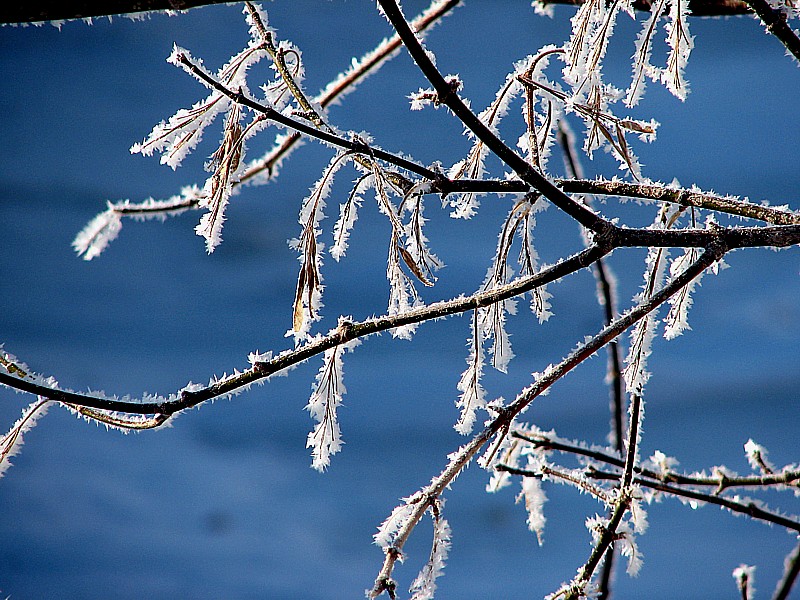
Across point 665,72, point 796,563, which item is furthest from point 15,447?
point 796,563

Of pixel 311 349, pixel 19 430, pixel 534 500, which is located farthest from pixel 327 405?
Answer: pixel 534 500

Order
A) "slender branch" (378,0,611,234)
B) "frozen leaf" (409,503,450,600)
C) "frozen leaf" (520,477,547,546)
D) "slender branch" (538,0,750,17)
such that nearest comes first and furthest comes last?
1. "slender branch" (378,0,611,234)
2. "frozen leaf" (409,503,450,600)
3. "slender branch" (538,0,750,17)
4. "frozen leaf" (520,477,547,546)

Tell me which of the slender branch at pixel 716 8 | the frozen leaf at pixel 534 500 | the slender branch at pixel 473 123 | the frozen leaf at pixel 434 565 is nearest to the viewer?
the slender branch at pixel 473 123

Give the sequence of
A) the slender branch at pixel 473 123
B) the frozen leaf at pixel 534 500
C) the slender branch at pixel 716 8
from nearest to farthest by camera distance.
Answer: the slender branch at pixel 473 123
the slender branch at pixel 716 8
the frozen leaf at pixel 534 500

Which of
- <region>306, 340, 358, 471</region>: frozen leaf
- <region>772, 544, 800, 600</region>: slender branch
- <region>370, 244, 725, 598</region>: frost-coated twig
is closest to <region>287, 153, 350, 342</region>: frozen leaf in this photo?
<region>306, 340, 358, 471</region>: frozen leaf

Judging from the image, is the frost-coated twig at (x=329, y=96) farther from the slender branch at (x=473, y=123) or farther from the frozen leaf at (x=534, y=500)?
the frozen leaf at (x=534, y=500)

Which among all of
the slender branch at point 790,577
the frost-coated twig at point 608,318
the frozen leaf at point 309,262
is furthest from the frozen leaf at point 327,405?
the slender branch at point 790,577

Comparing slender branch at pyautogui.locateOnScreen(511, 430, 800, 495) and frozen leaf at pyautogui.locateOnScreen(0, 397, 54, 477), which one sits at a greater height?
slender branch at pyautogui.locateOnScreen(511, 430, 800, 495)

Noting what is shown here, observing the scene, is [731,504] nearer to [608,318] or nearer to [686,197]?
[608,318]

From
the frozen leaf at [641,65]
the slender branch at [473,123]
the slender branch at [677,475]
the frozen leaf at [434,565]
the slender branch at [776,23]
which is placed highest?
the frozen leaf at [641,65]

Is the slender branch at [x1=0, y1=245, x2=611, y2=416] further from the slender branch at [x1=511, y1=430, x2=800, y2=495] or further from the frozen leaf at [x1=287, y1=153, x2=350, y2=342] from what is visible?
the slender branch at [x1=511, y1=430, x2=800, y2=495]
